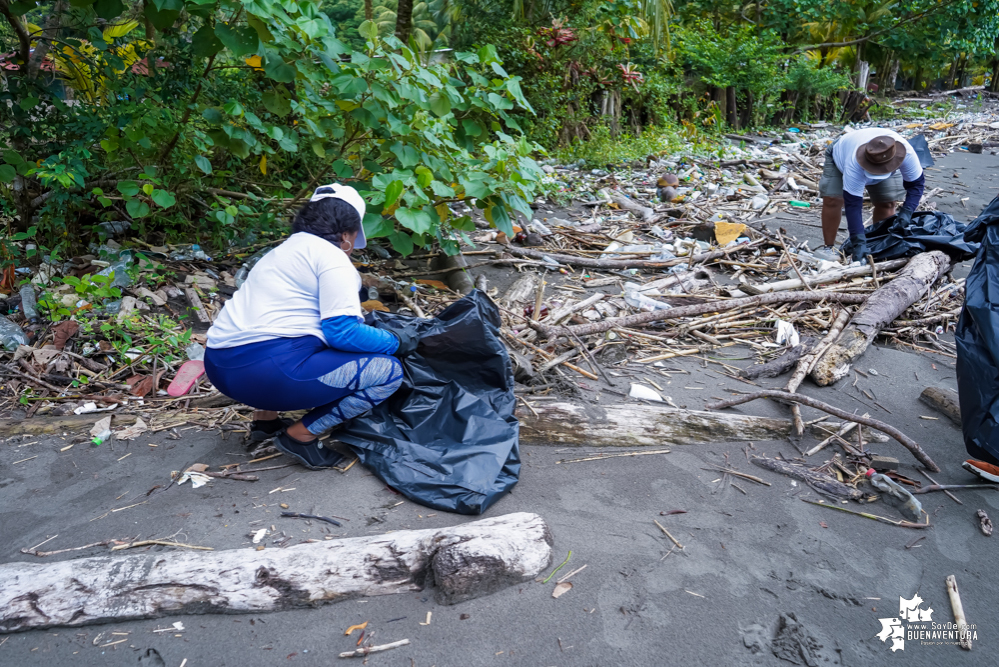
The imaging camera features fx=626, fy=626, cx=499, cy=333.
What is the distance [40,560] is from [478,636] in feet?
6.05

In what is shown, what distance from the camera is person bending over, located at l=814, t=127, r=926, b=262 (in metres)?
5.90

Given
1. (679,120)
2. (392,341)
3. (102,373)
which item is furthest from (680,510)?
(679,120)

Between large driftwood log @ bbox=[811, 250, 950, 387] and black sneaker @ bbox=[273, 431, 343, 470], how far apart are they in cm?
311

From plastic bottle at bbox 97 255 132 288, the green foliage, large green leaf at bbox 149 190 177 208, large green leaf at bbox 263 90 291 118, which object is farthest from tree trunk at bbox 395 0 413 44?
plastic bottle at bbox 97 255 132 288

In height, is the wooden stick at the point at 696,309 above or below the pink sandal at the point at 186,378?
above

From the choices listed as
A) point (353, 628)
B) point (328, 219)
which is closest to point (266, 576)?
point (353, 628)

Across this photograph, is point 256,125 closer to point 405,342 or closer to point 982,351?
point 405,342

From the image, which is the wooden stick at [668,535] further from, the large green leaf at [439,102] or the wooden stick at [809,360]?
the large green leaf at [439,102]

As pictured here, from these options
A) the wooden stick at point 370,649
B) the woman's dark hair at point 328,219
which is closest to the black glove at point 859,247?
the woman's dark hair at point 328,219

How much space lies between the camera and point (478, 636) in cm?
227

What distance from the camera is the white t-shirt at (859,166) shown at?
6016 mm

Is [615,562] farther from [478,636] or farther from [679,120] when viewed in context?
[679,120]

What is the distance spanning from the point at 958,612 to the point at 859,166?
15.9 feet

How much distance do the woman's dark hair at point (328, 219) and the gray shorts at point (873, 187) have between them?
5526mm
